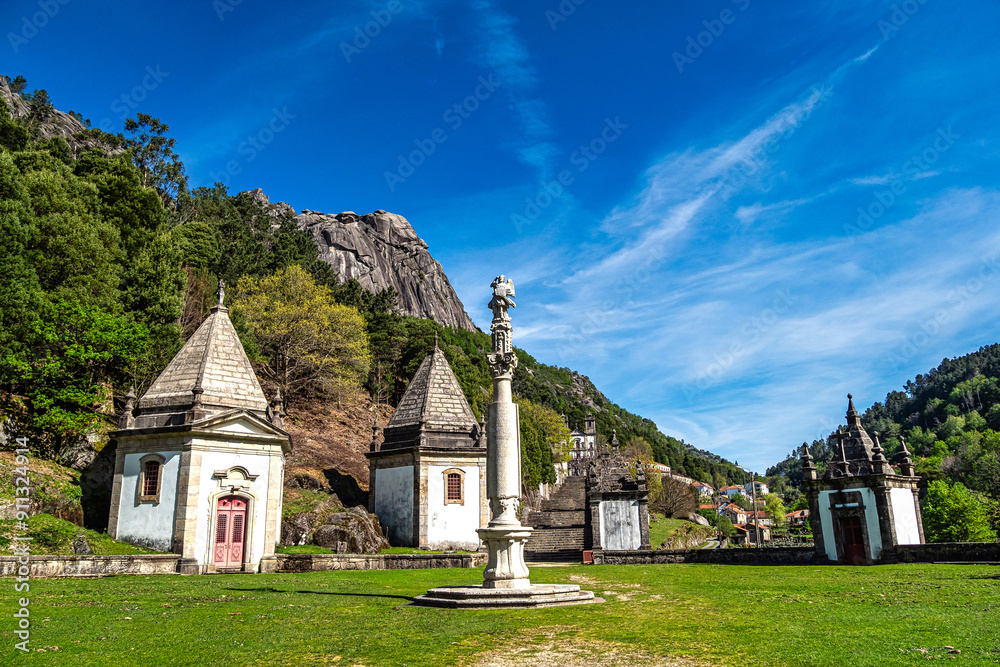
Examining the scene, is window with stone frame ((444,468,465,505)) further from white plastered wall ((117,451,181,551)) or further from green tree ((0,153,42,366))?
green tree ((0,153,42,366))

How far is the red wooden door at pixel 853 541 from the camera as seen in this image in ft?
91.0

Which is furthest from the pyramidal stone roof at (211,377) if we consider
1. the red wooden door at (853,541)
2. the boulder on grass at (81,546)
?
the red wooden door at (853,541)

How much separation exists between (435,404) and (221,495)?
1165 centimetres

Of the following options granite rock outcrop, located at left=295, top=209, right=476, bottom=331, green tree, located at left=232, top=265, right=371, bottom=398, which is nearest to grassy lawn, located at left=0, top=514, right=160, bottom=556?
green tree, located at left=232, top=265, right=371, bottom=398

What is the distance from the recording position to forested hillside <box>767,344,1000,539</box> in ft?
265

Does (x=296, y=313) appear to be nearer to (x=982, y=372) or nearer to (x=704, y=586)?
(x=704, y=586)

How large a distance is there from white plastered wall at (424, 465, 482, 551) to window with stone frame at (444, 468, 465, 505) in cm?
10

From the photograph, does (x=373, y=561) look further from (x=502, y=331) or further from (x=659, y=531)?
(x=659, y=531)

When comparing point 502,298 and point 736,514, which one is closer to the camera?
point 502,298

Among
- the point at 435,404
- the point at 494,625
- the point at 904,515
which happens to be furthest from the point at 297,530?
the point at 904,515

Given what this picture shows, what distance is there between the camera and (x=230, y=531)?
24.7m

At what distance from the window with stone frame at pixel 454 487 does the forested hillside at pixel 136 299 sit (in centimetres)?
1612

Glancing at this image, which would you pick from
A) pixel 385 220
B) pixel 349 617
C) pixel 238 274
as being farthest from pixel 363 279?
pixel 349 617

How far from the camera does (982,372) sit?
153 meters
